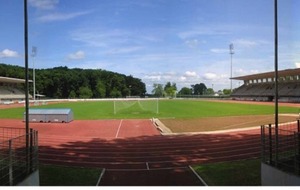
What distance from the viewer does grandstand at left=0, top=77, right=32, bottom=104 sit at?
77.4 meters

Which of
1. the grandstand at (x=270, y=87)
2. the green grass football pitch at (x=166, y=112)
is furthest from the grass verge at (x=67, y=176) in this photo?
the grandstand at (x=270, y=87)

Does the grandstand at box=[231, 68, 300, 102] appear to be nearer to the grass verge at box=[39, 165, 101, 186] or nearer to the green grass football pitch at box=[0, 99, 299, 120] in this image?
the green grass football pitch at box=[0, 99, 299, 120]

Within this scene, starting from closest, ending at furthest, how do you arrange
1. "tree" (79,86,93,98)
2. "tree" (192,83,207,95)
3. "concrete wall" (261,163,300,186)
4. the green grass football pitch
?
"concrete wall" (261,163,300,186)
the green grass football pitch
"tree" (79,86,93,98)
"tree" (192,83,207,95)

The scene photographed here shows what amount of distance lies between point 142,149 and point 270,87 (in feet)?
225

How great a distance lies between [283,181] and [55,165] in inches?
341

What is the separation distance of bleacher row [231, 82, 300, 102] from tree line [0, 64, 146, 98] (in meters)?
45.1

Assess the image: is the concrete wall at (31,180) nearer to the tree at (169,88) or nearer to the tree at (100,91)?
the tree at (100,91)

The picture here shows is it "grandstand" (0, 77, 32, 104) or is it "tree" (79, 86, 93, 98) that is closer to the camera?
"grandstand" (0, 77, 32, 104)

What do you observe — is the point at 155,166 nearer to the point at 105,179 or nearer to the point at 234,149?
the point at 105,179

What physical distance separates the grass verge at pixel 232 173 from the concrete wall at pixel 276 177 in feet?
2.61

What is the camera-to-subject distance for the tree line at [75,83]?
10256 cm

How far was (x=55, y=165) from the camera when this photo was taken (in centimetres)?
1293

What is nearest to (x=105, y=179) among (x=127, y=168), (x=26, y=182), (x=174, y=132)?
(x=127, y=168)

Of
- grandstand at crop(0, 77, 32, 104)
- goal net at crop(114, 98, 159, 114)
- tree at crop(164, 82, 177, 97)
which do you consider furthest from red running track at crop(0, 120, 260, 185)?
tree at crop(164, 82, 177, 97)
